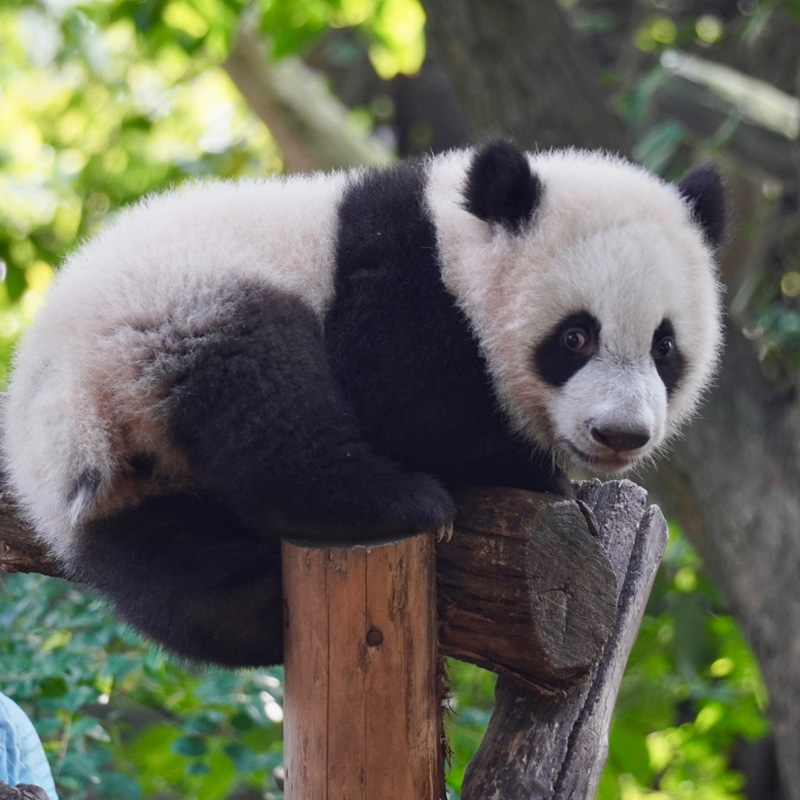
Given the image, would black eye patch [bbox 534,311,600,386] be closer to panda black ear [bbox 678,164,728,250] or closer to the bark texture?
panda black ear [bbox 678,164,728,250]

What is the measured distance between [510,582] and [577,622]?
18cm

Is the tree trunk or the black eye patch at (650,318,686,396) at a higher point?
the black eye patch at (650,318,686,396)

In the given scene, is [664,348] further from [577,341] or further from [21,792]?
[21,792]

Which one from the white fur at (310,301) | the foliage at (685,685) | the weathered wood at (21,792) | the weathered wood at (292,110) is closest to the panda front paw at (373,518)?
the white fur at (310,301)

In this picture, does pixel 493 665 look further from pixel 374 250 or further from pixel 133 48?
pixel 133 48

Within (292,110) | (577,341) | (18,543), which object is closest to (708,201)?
(577,341)

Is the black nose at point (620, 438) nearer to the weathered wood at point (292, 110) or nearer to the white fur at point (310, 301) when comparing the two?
the white fur at point (310, 301)

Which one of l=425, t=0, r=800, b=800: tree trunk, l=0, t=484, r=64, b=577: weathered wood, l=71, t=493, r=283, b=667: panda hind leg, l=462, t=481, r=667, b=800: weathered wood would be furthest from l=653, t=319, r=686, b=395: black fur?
l=425, t=0, r=800, b=800: tree trunk

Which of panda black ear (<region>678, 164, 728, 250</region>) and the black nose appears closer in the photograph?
the black nose

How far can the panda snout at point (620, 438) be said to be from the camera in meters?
2.14

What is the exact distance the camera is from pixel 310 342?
2.24 m

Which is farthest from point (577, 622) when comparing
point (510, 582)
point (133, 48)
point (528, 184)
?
point (133, 48)

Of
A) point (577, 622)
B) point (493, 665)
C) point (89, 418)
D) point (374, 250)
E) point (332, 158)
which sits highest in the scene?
point (374, 250)

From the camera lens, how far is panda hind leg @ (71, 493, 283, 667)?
2.13 meters
